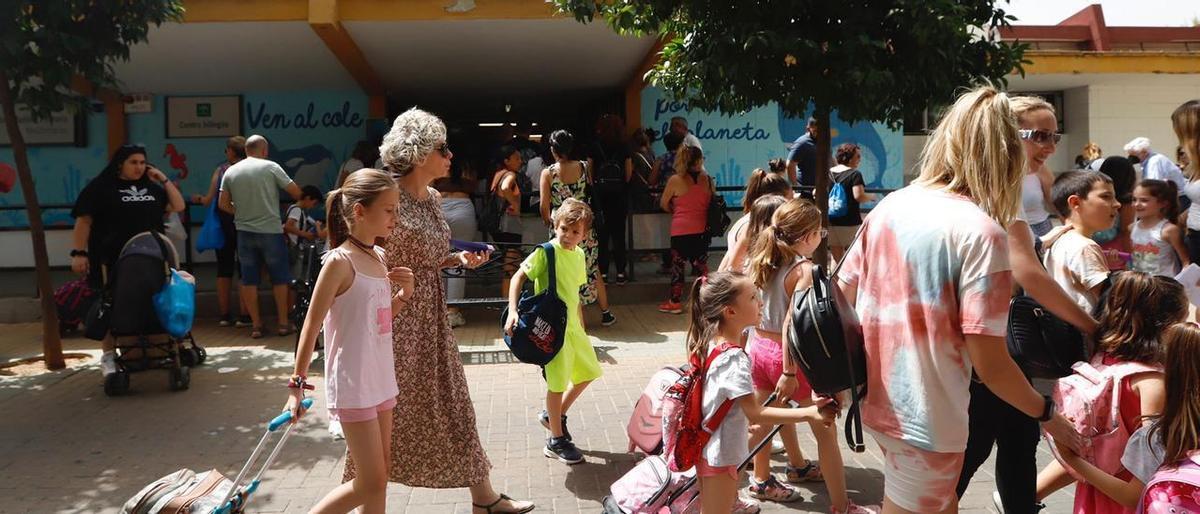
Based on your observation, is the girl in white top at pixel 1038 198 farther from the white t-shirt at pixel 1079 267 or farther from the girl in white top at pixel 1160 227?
the white t-shirt at pixel 1079 267

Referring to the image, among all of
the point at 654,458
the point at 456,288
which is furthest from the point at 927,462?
the point at 456,288

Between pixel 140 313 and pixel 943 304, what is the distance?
6156mm

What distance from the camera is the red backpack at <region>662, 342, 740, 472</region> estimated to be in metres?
3.44

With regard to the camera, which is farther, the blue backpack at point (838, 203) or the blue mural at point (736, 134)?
the blue mural at point (736, 134)

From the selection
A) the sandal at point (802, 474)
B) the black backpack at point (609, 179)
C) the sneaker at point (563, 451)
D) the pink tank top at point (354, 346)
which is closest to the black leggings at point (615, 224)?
the black backpack at point (609, 179)

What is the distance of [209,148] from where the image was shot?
556 inches

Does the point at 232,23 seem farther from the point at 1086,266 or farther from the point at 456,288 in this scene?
the point at 1086,266

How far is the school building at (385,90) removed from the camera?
10422 mm

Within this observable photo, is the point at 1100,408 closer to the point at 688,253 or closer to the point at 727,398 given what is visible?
the point at 727,398

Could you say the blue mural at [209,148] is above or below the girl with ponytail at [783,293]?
above

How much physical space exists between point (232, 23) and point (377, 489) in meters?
8.13

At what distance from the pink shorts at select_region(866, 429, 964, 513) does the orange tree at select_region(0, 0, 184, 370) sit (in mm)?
6864

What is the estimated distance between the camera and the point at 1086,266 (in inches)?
148

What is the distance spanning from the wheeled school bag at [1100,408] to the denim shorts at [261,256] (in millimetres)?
7486
